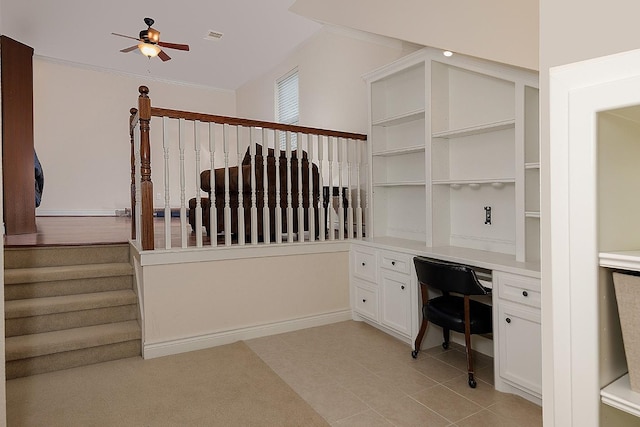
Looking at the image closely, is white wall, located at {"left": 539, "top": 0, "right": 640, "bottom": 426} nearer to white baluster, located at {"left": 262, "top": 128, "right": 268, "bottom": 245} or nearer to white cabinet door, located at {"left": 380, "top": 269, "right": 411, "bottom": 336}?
white cabinet door, located at {"left": 380, "top": 269, "right": 411, "bottom": 336}

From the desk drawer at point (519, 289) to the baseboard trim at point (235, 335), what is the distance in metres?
1.74

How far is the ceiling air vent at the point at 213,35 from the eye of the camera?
5.69 metres

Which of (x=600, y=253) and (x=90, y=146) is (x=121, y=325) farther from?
(x=90, y=146)

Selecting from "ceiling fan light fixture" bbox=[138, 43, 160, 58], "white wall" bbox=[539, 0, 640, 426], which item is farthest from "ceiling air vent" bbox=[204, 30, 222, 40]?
"white wall" bbox=[539, 0, 640, 426]

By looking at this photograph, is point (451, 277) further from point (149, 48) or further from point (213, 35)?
point (213, 35)

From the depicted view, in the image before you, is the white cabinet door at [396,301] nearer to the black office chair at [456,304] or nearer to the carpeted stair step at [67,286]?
the black office chair at [456,304]

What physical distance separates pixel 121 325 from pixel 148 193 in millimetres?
1083

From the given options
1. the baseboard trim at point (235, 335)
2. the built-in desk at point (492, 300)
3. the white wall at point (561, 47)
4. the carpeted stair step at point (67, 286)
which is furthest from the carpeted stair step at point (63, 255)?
the white wall at point (561, 47)

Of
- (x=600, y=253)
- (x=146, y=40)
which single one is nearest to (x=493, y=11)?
(x=600, y=253)

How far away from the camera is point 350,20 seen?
2.26 meters

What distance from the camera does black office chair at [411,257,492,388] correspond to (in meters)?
2.33

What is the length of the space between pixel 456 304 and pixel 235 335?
177 centimetres

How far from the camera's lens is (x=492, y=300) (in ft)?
8.00

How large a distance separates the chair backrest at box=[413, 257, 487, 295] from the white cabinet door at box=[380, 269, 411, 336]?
0.43 metres
